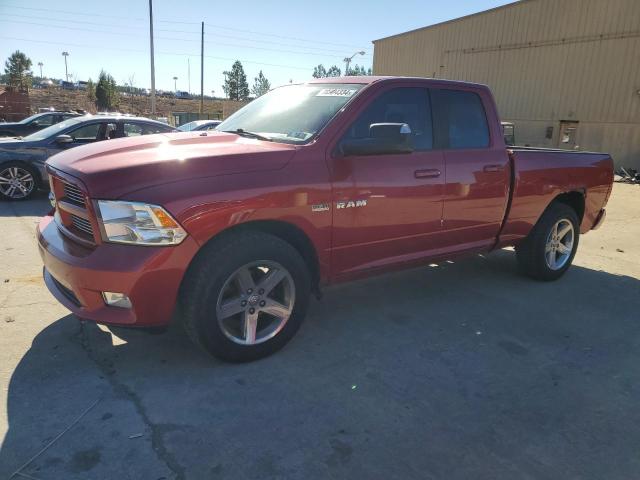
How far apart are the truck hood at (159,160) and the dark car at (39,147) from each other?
236 inches

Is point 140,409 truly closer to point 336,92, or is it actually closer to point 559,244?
point 336,92

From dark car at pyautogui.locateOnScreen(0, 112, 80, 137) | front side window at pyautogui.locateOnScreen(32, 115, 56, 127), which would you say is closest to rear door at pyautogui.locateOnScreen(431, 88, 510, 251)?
dark car at pyautogui.locateOnScreen(0, 112, 80, 137)

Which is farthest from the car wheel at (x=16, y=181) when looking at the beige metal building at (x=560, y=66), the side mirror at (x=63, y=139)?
the beige metal building at (x=560, y=66)

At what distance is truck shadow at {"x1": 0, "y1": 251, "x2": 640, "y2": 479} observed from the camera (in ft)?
7.67

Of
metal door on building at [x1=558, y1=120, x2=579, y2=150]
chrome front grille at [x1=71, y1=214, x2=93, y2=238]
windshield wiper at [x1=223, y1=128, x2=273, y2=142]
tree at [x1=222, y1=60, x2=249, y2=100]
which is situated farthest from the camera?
tree at [x1=222, y1=60, x2=249, y2=100]

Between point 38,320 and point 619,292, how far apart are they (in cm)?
541

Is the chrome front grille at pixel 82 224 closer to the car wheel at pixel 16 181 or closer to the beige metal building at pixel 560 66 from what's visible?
the car wheel at pixel 16 181

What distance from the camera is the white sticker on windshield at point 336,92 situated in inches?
145

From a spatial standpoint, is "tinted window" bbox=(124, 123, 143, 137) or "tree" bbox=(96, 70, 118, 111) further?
"tree" bbox=(96, 70, 118, 111)

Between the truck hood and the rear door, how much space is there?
5.09 ft

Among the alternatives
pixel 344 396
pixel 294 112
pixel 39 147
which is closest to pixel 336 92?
pixel 294 112

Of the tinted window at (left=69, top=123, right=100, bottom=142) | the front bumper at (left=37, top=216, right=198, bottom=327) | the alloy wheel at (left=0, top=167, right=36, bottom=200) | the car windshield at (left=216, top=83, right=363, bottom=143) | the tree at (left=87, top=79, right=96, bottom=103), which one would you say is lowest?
the alloy wheel at (left=0, top=167, right=36, bottom=200)

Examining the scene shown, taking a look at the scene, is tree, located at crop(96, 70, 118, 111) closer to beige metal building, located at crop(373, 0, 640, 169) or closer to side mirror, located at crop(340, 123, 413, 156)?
beige metal building, located at crop(373, 0, 640, 169)

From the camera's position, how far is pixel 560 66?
2083cm
